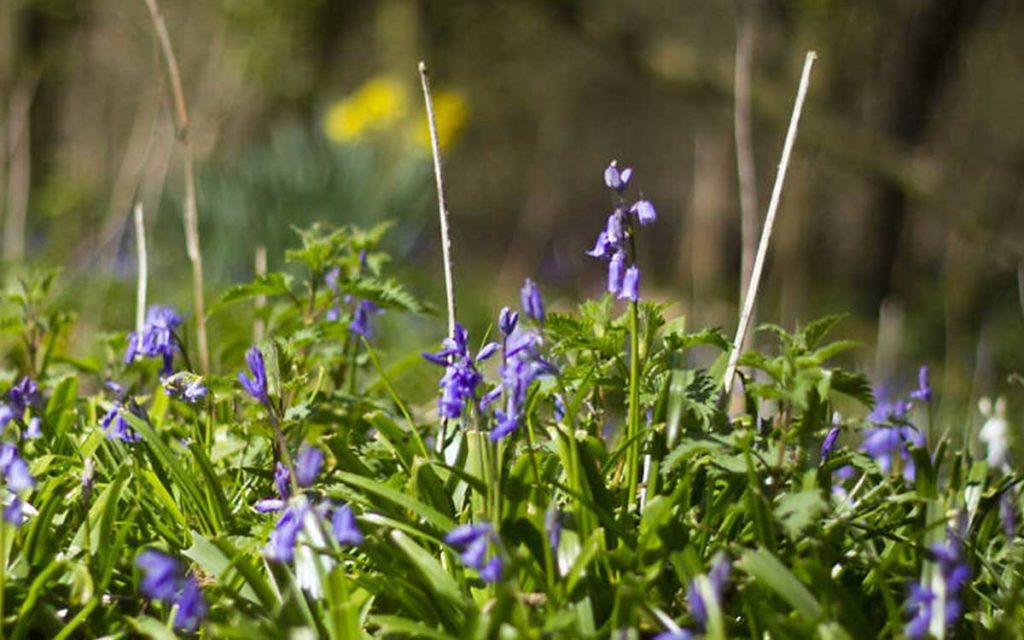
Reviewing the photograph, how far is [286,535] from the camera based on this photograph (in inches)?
52.9

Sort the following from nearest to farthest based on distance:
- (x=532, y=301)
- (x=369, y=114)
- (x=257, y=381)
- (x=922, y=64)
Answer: (x=532, y=301) → (x=257, y=381) → (x=369, y=114) → (x=922, y=64)

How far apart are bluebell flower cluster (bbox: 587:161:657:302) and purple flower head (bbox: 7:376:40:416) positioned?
867mm

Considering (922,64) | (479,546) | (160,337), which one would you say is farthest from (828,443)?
(922,64)

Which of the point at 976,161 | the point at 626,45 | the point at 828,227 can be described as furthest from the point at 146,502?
the point at 976,161

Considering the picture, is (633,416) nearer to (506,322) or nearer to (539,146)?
(506,322)

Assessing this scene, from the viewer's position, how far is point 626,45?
20.1 feet

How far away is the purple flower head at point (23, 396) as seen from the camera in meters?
1.81

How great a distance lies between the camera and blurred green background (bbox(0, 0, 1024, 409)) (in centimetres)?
501

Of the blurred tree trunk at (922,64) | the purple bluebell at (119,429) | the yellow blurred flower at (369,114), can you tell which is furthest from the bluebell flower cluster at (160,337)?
the blurred tree trunk at (922,64)

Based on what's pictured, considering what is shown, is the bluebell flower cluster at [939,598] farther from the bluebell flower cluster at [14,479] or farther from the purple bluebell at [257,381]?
the bluebell flower cluster at [14,479]

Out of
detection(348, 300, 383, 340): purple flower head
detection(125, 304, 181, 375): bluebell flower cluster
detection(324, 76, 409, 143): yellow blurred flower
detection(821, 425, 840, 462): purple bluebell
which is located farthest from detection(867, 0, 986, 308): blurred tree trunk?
detection(125, 304, 181, 375): bluebell flower cluster

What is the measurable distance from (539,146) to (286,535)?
8586 millimetres

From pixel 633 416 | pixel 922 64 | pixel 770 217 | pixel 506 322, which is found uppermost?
pixel 922 64

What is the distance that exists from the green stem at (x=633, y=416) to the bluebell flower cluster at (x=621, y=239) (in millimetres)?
28
